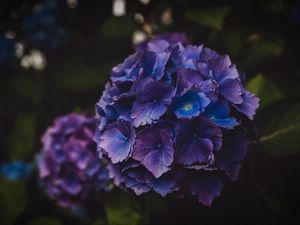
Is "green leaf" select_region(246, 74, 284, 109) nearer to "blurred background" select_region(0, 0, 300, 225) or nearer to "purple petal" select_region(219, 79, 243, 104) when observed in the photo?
"blurred background" select_region(0, 0, 300, 225)

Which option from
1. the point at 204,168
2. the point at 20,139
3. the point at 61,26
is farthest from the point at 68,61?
the point at 204,168

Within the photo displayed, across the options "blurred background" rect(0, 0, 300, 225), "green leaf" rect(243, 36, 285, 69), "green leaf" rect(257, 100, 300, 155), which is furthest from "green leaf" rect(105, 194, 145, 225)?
"green leaf" rect(243, 36, 285, 69)

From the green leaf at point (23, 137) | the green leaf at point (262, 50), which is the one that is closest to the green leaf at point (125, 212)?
the green leaf at point (262, 50)

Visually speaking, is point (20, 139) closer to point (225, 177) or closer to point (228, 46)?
point (228, 46)

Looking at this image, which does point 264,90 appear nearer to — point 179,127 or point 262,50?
point 262,50

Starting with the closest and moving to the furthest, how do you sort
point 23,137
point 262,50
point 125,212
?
point 125,212 < point 262,50 < point 23,137

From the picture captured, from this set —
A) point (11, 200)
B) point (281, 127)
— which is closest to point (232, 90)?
point (281, 127)
